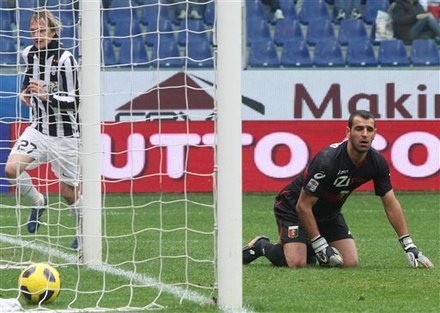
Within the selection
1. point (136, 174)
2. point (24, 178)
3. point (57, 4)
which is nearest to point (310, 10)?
point (136, 174)

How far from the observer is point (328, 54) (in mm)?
19156

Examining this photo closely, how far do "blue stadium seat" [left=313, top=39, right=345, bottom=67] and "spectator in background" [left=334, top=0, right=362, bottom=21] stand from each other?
1096 millimetres

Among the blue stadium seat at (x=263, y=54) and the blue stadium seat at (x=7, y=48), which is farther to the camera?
the blue stadium seat at (x=263, y=54)

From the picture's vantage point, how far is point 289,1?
20.2m

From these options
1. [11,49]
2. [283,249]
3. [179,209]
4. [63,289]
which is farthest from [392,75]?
[63,289]

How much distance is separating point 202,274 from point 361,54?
35.7 feet

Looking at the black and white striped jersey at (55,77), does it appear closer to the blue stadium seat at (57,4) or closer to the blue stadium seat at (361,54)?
the blue stadium seat at (57,4)

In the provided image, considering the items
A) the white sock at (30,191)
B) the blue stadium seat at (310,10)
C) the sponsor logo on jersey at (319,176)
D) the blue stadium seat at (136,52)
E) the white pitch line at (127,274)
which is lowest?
the white pitch line at (127,274)

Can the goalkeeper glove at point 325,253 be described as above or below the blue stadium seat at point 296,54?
below

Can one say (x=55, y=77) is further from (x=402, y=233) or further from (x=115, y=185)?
(x=115, y=185)

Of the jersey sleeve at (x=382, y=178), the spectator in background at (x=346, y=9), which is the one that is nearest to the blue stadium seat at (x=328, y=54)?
the spectator in background at (x=346, y=9)

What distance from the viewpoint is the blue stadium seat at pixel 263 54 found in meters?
18.8

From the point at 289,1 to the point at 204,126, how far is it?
13.4 feet

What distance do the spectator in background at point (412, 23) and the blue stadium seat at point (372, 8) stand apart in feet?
1.95
